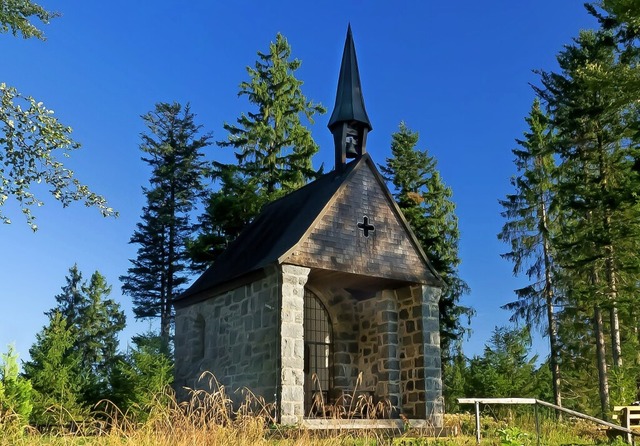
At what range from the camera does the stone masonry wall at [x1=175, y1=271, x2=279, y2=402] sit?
14594 millimetres

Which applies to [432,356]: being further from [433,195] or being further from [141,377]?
[433,195]

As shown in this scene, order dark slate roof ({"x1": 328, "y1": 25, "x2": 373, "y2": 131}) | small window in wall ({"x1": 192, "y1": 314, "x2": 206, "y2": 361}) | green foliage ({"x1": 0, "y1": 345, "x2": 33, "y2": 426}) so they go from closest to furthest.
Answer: green foliage ({"x1": 0, "y1": 345, "x2": 33, "y2": 426}) < dark slate roof ({"x1": 328, "y1": 25, "x2": 373, "y2": 131}) < small window in wall ({"x1": 192, "y1": 314, "x2": 206, "y2": 361})

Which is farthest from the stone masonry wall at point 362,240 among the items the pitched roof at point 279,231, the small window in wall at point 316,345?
the small window in wall at point 316,345

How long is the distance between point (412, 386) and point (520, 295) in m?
12.9

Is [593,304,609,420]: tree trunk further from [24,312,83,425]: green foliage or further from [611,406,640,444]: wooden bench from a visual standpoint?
[24,312,83,425]: green foliage

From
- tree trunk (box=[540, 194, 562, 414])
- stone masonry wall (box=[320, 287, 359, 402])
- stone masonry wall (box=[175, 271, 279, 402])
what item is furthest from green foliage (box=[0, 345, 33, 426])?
tree trunk (box=[540, 194, 562, 414])

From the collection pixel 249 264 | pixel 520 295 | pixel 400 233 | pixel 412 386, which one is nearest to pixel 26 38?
pixel 249 264

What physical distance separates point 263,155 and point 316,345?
11.4 meters

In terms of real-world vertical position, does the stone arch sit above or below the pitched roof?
below

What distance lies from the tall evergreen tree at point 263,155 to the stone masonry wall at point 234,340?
16.0 feet

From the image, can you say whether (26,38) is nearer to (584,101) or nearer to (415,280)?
(415,280)

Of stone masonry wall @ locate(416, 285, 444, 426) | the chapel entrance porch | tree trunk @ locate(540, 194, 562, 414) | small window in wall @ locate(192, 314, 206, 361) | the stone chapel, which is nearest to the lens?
the stone chapel

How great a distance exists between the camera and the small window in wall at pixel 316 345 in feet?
58.2

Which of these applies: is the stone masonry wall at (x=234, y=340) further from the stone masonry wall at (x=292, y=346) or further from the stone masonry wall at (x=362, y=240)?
the stone masonry wall at (x=362, y=240)
